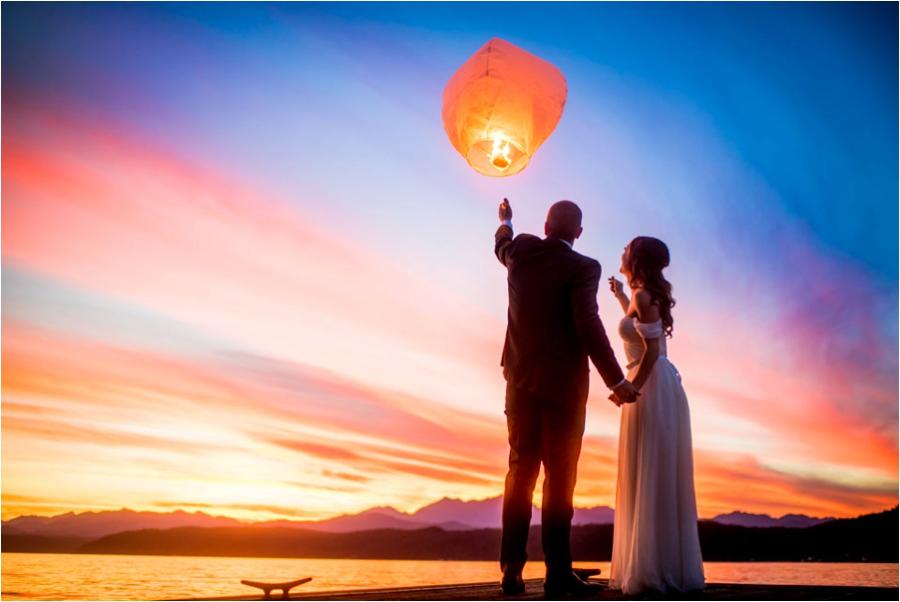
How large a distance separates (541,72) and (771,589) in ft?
13.9

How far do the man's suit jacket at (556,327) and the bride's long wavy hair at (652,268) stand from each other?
2.28ft

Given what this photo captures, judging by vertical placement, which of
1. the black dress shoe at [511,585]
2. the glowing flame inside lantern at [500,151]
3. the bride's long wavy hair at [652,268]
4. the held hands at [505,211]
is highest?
the glowing flame inside lantern at [500,151]

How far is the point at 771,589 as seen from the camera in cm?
500

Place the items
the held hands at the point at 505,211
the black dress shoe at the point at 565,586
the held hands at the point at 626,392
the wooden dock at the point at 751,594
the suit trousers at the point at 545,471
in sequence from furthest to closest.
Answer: the held hands at the point at 505,211, the held hands at the point at 626,392, the suit trousers at the point at 545,471, the black dress shoe at the point at 565,586, the wooden dock at the point at 751,594

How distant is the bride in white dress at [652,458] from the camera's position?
5.28 metres

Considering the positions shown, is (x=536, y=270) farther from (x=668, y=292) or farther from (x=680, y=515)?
(x=680, y=515)

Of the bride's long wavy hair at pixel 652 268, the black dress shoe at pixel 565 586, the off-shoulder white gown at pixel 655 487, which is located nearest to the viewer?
the black dress shoe at pixel 565 586

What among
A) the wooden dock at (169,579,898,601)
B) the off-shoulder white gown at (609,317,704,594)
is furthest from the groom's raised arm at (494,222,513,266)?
the wooden dock at (169,579,898,601)

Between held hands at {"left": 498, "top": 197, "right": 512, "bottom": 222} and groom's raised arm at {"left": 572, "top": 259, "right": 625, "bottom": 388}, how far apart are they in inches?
37.5

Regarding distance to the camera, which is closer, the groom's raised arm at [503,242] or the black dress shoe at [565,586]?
the black dress shoe at [565,586]

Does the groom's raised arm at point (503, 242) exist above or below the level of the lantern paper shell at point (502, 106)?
below

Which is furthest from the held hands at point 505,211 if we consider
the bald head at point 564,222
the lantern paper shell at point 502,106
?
the bald head at point 564,222

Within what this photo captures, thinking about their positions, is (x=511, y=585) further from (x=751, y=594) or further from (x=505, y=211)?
(x=505, y=211)

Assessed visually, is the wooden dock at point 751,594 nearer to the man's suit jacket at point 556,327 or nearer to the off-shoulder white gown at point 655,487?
the off-shoulder white gown at point 655,487
